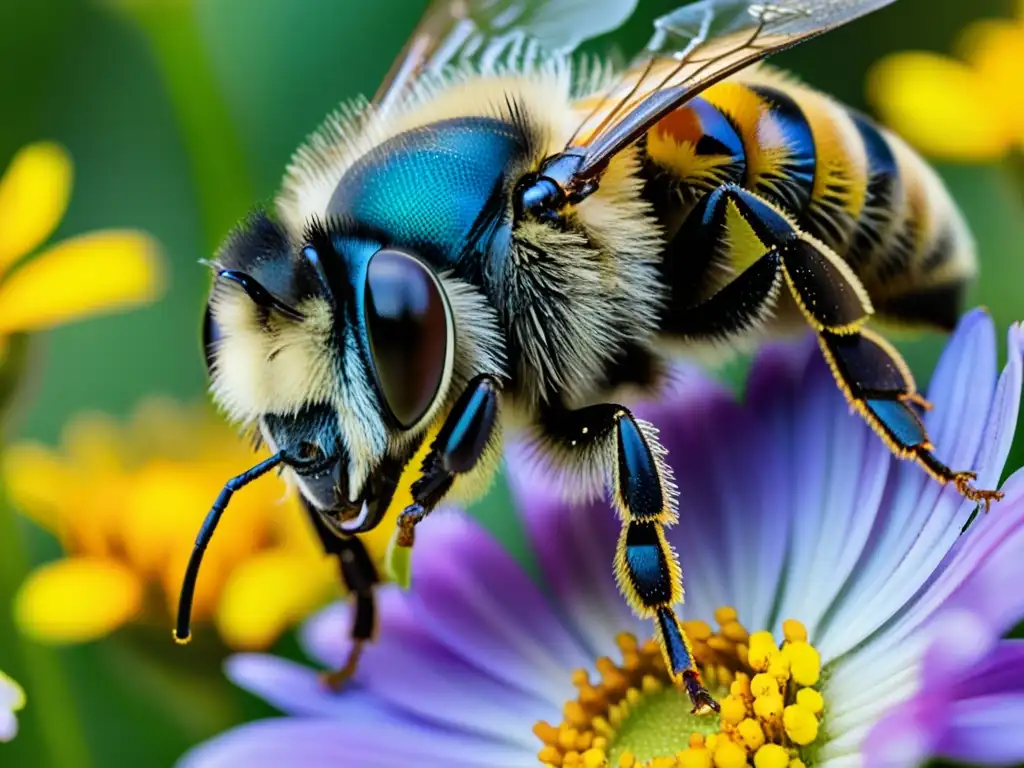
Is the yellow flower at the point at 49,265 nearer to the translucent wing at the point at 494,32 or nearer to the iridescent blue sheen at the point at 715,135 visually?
the translucent wing at the point at 494,32

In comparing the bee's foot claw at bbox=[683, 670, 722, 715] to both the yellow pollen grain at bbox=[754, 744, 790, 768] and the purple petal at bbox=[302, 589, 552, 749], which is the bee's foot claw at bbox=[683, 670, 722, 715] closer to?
the yellow pollen grain at bbox=[754, 744, 790, 768]

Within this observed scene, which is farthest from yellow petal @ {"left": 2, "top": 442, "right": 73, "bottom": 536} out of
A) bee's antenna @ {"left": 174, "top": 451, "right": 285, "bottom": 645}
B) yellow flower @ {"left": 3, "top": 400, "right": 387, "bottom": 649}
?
bee's antenna @ {"left": 174, "top": 451, "right": 285, "bottom": 645}

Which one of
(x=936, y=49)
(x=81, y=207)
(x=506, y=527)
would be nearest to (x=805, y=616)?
(x=506, y=527)

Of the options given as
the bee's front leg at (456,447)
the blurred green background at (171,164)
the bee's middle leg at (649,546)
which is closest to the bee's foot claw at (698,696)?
the bee's middle leg at (649,546)

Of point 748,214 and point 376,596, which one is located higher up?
point 748,214

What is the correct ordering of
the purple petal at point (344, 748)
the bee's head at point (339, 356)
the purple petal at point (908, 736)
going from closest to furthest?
the purple petal at point (908, 736), the bee's head at point (339, 356), the purple petal at point (344, 748)

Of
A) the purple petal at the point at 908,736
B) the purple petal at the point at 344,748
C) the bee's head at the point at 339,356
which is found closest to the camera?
the purple petal at the point at 908,736

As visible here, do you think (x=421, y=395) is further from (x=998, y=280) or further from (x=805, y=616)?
(x=998, y=280)
